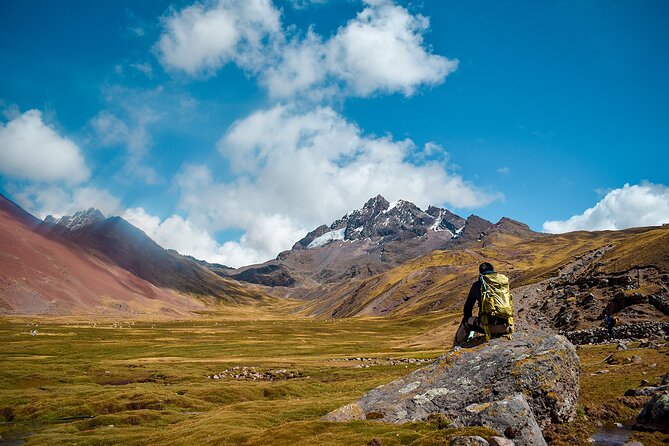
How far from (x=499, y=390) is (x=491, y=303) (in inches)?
164

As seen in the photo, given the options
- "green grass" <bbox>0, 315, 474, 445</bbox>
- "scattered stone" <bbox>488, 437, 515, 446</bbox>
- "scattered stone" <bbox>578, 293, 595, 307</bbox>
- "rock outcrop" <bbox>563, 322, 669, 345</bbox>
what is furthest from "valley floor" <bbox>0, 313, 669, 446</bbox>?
"scattered stone" <bbox>578, 293, 595, 307</bbox>

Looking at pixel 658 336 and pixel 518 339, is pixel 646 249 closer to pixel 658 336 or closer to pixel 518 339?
pixel 658 336

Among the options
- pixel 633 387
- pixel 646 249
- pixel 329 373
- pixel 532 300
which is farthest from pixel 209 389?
pixel 646 249

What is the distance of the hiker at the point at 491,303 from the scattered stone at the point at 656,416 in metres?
6.37

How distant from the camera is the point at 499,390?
64.6ft

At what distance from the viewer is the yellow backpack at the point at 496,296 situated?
2089 centimetres

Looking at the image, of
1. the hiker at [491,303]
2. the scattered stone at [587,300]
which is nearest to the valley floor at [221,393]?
the hiker at [491,303]

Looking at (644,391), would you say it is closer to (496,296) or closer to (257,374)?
(496,296)

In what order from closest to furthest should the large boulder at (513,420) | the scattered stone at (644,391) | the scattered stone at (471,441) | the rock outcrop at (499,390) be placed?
the scattered stone at (471,441)
the large boulder at (513,420)
the rock outcrop at (499,390)
the scattered stone at (644,391)

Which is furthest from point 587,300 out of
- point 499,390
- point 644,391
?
point 499,390

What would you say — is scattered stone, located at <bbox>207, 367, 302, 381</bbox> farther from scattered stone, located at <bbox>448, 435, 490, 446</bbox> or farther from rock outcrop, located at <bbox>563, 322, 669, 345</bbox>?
scattered stone, located at <bbox>448, 435, 490, 446</bbox>

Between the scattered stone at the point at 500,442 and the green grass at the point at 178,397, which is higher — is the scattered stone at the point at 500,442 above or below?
above

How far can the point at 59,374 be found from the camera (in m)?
77.6

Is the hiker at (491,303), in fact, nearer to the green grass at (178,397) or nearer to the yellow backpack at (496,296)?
the yellow backpack at (496,296)
